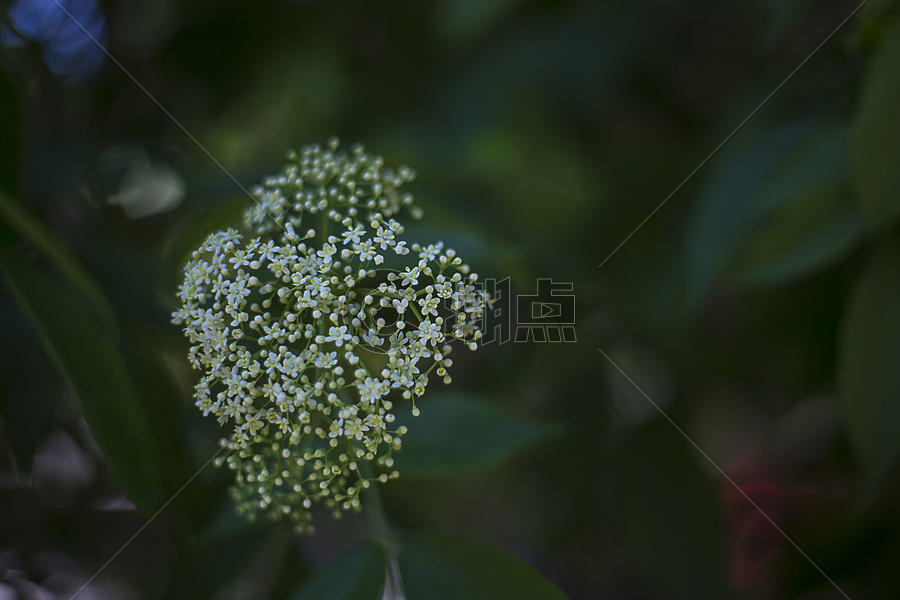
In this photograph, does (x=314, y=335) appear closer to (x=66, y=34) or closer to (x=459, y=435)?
(x=459, y=435)

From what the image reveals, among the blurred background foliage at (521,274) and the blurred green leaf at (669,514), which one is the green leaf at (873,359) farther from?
the blurred green leaf at (669,514)

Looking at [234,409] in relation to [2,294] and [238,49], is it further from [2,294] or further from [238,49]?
[238,49]

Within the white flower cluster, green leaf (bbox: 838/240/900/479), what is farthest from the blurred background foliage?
the white flower cluster

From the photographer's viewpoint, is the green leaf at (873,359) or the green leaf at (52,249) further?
the green leaf at (873,359)

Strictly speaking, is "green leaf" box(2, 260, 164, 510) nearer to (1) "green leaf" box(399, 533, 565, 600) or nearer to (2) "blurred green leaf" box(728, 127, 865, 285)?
(1) "green leaf" box(399, 533, 565, 600)

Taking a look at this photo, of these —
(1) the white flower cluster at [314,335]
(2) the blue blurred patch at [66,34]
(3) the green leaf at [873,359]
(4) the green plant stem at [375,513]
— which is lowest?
(4) the green plant stem at [375,513]

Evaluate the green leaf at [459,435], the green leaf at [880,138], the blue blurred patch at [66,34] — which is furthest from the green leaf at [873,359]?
the blue blurred patch at [66,34]

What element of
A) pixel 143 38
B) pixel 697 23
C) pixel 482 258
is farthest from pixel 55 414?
pixel 697 23

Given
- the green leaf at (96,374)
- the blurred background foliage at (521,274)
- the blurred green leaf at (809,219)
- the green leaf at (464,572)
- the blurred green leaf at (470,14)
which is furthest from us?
the blurred green leaf at (470,14)
